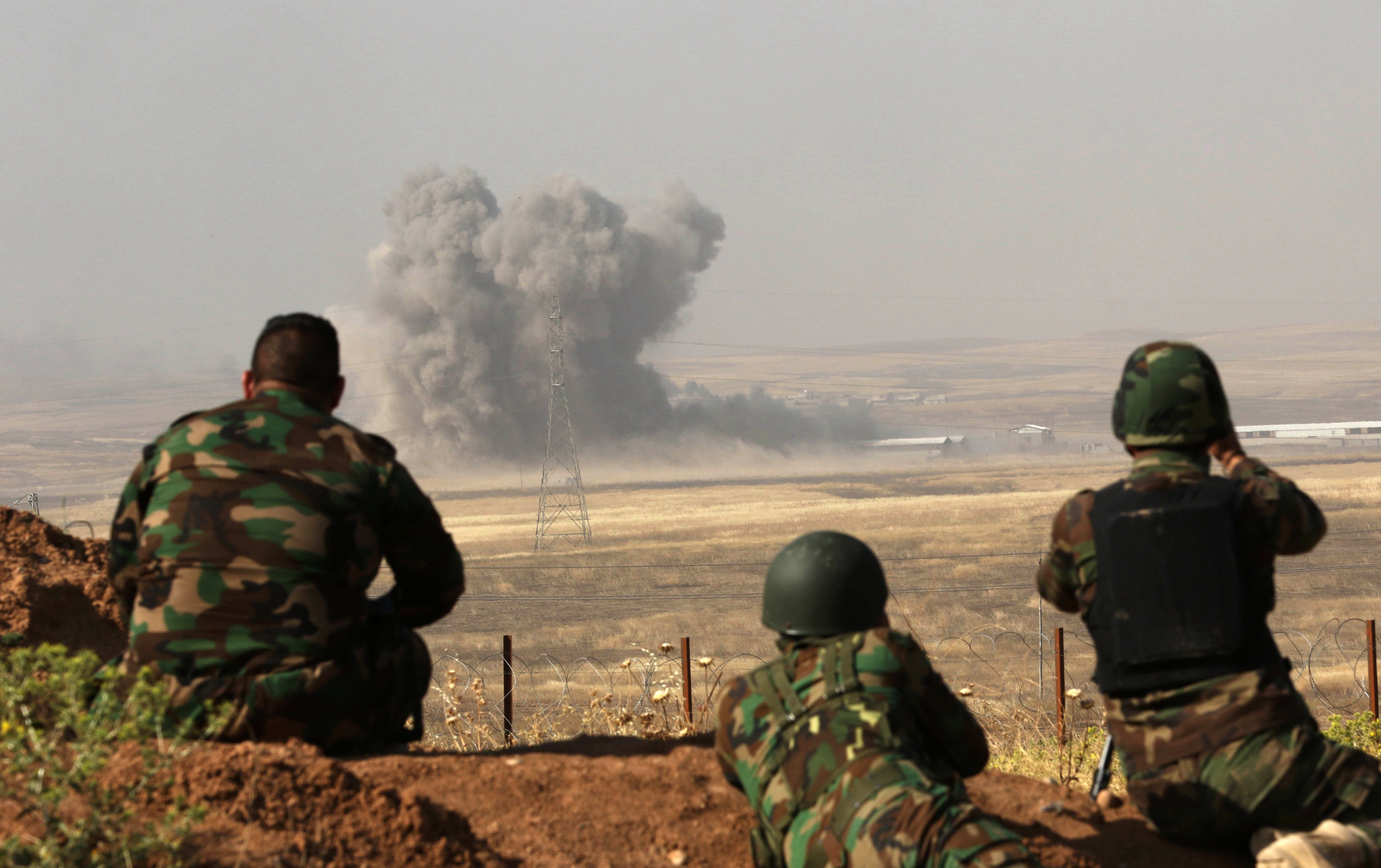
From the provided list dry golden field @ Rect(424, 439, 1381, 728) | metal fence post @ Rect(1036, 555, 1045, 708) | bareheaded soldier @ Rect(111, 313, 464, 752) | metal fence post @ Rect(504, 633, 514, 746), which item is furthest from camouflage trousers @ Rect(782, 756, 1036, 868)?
metal fence post @ Rect(1036, 555, 1045, 708)

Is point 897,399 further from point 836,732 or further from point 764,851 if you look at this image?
point 836,732

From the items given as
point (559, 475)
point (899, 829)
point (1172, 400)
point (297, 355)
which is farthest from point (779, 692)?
point (559, 475)

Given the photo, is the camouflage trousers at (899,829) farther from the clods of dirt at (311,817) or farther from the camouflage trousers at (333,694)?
the camouflage trousers at (333,694)

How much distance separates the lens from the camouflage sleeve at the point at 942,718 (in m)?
2.96

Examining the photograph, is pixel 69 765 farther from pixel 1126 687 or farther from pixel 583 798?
pixel 1126 687

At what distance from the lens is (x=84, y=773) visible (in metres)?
2.35

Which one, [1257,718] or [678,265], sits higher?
[678,265]

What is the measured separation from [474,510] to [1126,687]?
58935mm

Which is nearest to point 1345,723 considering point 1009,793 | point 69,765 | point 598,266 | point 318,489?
point 1009,793

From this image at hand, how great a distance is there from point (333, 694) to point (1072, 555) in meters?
2.08

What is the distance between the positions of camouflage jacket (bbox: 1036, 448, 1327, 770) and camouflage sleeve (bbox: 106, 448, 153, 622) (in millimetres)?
2512

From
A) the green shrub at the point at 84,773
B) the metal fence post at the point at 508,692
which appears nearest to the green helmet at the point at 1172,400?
the green shrub at the point at 84,773

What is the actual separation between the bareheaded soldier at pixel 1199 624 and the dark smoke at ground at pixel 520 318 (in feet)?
282

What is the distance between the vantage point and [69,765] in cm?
284
